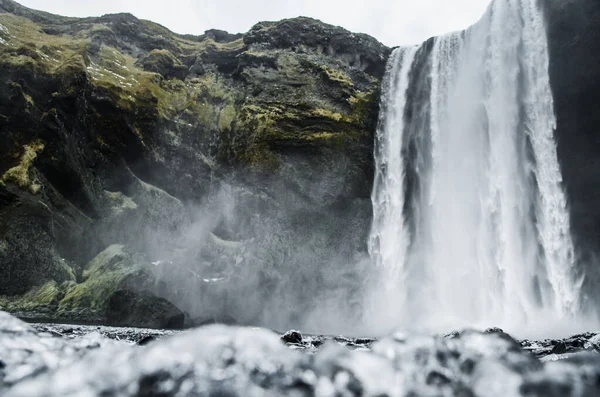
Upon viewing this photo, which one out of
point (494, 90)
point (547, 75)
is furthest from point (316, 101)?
point (547, 75)

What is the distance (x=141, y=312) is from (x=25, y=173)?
1404 centimetres

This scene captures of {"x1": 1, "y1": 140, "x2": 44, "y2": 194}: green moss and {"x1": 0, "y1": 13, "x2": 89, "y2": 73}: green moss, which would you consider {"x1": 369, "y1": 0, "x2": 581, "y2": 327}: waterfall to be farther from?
{"x1": 0, "y1": 13, "x2": 89, "y2": 73}: green moss

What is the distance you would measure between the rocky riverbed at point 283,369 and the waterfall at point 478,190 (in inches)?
1107

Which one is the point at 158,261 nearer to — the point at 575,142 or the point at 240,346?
the point at 575,142

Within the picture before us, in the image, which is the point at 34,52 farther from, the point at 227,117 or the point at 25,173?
the point at 227,117

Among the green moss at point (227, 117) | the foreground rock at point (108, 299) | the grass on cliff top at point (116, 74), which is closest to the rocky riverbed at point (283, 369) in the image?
the foreground rock at point (108, 299)

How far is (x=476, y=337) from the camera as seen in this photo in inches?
144

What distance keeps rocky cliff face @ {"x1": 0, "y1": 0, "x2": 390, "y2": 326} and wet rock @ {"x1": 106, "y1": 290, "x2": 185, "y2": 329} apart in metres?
3.52

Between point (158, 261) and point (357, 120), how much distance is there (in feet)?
74.6

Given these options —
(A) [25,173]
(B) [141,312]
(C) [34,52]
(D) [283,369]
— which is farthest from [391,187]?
(D) [283,369]

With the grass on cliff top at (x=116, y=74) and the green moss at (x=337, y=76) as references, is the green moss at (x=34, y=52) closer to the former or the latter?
the grass on cliff top at (x=116, y=74)

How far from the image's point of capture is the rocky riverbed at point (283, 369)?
2.80 m

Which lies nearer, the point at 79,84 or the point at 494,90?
the point at 494,90

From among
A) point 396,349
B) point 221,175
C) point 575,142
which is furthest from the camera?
point 221,175
